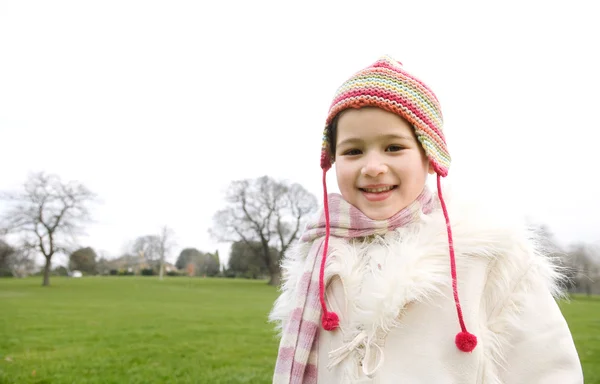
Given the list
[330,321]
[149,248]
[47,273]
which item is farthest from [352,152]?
[149,248]

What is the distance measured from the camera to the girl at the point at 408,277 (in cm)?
157

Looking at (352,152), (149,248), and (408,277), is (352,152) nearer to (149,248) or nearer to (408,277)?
(408,277)

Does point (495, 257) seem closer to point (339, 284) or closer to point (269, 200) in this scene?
point (339, 284)

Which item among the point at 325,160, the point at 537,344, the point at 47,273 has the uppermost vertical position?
the point at 325,160

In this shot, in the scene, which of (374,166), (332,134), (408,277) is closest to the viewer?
(408,277)

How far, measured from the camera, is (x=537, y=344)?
157 cm

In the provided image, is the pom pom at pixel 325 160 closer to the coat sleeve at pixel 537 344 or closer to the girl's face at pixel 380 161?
the girl's face at pixel 380 161

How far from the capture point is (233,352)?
8398mm

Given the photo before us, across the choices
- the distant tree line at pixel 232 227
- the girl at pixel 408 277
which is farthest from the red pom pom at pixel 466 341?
the distant tree line at pixel 232 227

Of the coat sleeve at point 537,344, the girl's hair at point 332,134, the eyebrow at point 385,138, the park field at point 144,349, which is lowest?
the park field at point 144,349

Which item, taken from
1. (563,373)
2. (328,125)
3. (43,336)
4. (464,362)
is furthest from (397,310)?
(43,336)

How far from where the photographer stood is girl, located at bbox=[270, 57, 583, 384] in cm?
157

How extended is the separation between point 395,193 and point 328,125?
42cm

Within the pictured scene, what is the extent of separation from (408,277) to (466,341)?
0.27 meters
